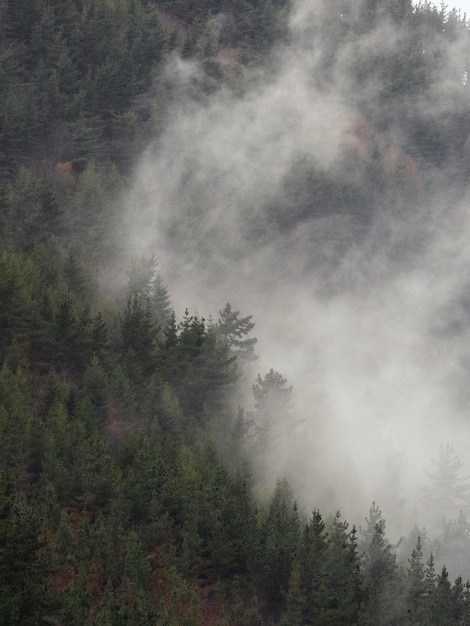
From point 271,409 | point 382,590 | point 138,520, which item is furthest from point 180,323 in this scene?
point 382,590

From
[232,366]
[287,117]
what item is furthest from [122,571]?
[287,117]

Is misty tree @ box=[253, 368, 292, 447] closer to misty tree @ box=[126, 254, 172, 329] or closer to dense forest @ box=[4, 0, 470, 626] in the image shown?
dense forest @ box=[4, 0, 470, 626]

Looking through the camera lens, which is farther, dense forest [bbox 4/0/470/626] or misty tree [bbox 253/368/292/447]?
misty tree [bbox 253/368/292/447]

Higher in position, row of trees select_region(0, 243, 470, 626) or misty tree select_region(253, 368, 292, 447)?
misty tree select_region(253, 368, 292, 447)

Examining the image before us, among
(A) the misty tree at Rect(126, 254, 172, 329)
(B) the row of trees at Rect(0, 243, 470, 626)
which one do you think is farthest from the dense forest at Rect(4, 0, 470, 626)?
(A) the misty tree at Rect(126, 254, 172, 329)

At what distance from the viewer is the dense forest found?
952 inches

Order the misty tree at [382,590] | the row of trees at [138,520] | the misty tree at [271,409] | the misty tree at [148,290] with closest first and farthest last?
1. the row of trees at [138,520]
2. the misty tree at [382,590]
3. the misty tree at [271,409]
4. the misty tree at [148,290]

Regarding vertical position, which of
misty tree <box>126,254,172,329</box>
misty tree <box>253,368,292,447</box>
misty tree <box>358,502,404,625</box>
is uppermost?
misty tree <box>126,254,172,329</box>

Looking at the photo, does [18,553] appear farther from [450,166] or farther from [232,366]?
[450,166]

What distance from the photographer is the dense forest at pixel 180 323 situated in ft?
79.4

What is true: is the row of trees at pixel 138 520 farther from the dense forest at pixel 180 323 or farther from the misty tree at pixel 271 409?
the misty tree at pixel 271 409

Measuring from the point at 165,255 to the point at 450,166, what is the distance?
126ft

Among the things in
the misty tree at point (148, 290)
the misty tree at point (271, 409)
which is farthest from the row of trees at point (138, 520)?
the misty tree at point (148, 290)

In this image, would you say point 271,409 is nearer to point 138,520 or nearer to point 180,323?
point 180,323
